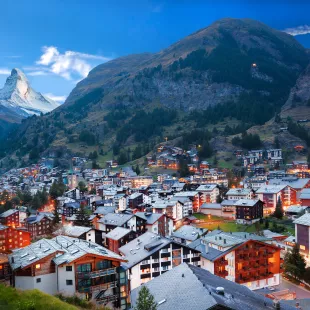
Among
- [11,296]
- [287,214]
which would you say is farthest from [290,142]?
[11,296]

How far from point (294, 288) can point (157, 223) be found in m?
29.2

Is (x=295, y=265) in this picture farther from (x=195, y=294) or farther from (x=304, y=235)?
(x=195, y=294)

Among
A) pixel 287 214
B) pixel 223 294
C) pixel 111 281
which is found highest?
pixel 223 294

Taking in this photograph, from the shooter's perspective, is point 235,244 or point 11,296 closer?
point 11,296

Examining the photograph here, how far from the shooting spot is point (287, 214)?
84.1 metres

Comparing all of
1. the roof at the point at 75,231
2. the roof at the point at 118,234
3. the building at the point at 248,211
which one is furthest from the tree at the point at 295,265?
the roof at the point at 75,231

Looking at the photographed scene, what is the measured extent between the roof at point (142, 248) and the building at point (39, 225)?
117 ft

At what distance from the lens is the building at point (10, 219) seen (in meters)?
86.1

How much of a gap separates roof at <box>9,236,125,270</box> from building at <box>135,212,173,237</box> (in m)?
35.1

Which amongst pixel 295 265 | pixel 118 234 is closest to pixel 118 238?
pixel 118 234

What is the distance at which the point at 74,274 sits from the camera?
3064 centimetres

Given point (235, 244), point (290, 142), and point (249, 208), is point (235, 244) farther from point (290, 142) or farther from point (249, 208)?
point (290, 142)

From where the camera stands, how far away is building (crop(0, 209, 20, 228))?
8606 cm

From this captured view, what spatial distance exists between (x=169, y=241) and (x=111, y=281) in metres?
17.6
